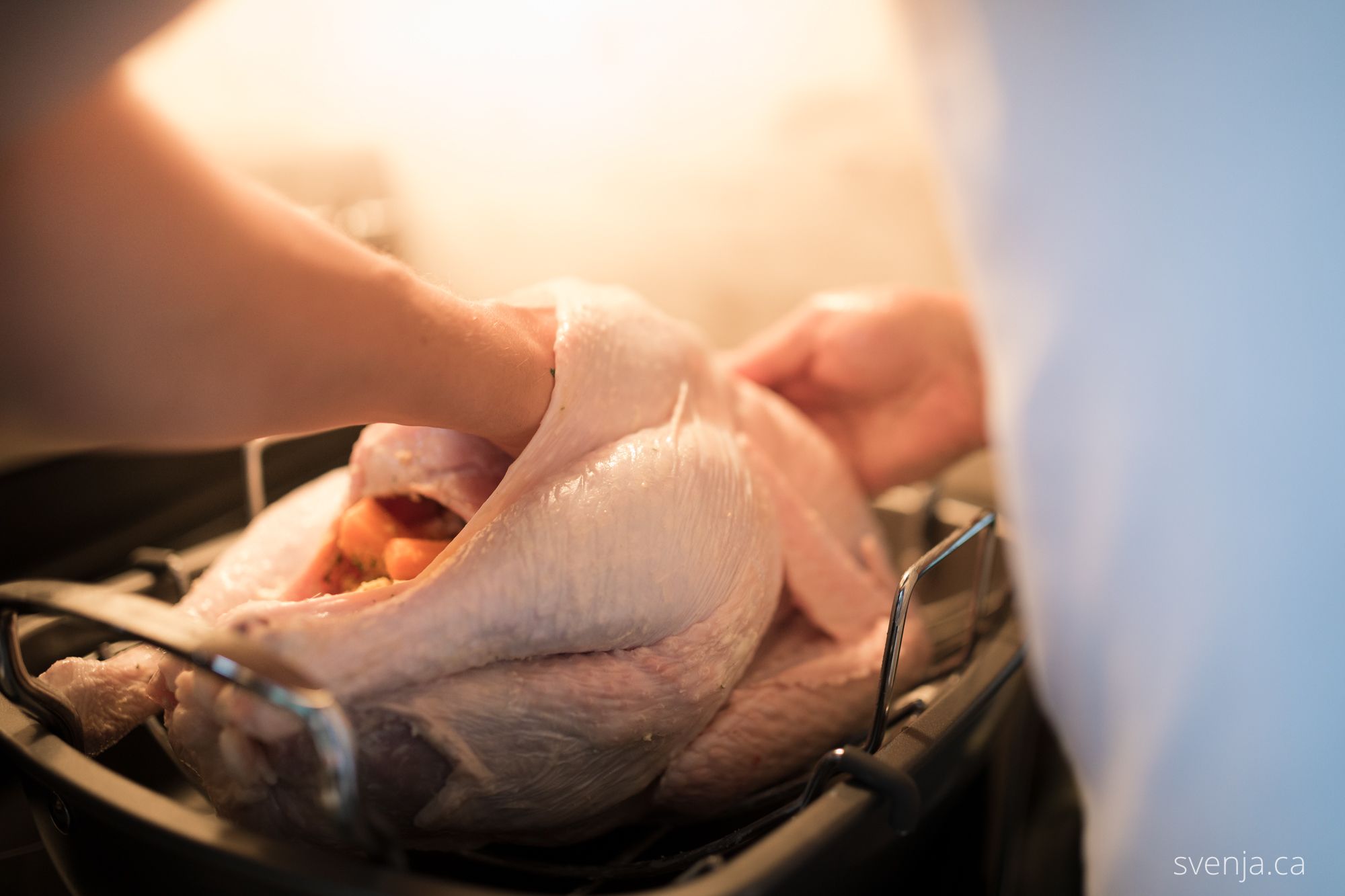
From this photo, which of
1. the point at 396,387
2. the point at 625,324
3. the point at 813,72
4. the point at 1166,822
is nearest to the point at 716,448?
the point at 625,324

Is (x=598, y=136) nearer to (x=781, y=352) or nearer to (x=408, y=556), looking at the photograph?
(x=781, y=352)

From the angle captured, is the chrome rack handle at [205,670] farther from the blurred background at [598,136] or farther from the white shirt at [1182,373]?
the blurred background at [598,136]

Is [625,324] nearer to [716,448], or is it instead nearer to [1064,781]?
[716,448]

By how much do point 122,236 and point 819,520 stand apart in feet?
1.98

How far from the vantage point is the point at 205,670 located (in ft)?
1.31

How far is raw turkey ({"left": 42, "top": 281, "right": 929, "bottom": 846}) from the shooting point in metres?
0.49

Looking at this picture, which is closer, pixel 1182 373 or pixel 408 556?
pixel 1182 373

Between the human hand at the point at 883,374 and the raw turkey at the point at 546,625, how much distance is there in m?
0.32

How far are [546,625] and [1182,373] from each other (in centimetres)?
39

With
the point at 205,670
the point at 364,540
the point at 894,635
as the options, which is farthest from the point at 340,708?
the point at 894,635

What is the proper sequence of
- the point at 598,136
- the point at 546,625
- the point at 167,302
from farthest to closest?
the point at 598,136, the point at 546,625, the point at 167,302

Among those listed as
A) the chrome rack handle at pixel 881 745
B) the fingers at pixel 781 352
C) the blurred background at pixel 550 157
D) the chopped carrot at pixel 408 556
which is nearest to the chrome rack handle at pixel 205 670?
the chopped carrot at pixel 408 556

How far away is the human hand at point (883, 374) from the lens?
40.9 inches

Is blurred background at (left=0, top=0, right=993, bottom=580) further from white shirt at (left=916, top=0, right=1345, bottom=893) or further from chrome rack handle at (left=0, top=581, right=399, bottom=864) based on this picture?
white shirt at (left=916, top=0, right=1345, bottom=893)
